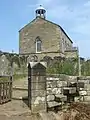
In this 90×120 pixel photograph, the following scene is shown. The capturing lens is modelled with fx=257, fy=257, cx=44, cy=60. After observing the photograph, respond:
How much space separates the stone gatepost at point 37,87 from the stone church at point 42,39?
104 feet

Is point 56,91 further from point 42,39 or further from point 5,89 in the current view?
point 42,39

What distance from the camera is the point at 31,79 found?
27.0ft

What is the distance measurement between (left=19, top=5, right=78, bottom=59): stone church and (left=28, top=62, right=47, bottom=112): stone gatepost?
104ft

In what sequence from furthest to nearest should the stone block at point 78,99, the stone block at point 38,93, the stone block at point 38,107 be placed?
the stone block at point 78,99 < the stone block at point 38,93 < the stone block at point 38,107

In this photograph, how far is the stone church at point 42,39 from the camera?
134 feet

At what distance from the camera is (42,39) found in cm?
4225

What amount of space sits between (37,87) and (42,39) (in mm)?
34265

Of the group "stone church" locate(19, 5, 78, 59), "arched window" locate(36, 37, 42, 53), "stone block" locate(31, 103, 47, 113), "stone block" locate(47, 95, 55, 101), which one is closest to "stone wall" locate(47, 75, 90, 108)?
"stone block" locate(47, 95, 55, 101)

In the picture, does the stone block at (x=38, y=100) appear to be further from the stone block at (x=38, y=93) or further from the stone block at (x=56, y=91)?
the stone block at (x=56, y=91)

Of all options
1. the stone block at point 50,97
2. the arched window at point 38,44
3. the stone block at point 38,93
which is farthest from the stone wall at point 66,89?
the arched window at point 38,44

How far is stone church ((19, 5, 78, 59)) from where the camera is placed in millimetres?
40906

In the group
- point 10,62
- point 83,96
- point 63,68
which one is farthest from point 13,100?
point 10,62

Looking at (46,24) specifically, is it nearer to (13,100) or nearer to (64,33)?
(64,33)

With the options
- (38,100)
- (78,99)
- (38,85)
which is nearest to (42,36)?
(78,99)
